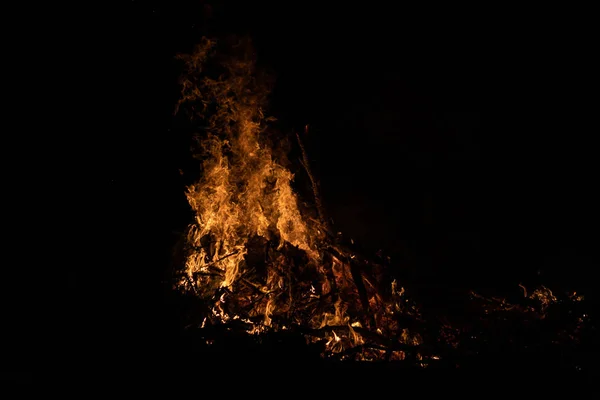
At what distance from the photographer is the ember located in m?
3.47

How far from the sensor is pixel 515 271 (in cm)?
414

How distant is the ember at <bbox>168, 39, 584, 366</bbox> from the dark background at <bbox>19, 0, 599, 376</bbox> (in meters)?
0.28

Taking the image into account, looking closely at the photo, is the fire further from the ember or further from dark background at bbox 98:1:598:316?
dark background at bbox 98:1:598:316

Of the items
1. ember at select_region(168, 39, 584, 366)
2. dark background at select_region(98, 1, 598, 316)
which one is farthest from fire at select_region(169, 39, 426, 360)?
dark background at select_region(98, 1, 598, 316)

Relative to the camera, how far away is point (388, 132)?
4.38m

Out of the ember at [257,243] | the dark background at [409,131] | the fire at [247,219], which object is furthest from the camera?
the dark background at [409,131]

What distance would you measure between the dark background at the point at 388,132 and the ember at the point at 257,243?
0.28m

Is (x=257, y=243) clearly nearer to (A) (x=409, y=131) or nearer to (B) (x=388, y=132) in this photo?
(B) (x=388, y=132)

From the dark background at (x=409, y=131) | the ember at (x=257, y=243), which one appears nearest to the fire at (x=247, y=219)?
the ember at (x=257, y=243)

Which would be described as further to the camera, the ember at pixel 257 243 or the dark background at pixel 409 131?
the dark background at pixel 409 131

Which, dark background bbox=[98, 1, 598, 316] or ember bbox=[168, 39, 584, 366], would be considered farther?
dark background bbox=[98, 1, 598, 316]

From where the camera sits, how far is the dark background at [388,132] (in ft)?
12.7

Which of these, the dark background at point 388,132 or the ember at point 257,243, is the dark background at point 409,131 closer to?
the dark background at point 388,132

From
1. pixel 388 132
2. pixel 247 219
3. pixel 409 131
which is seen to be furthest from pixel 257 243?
pixel 409 131
